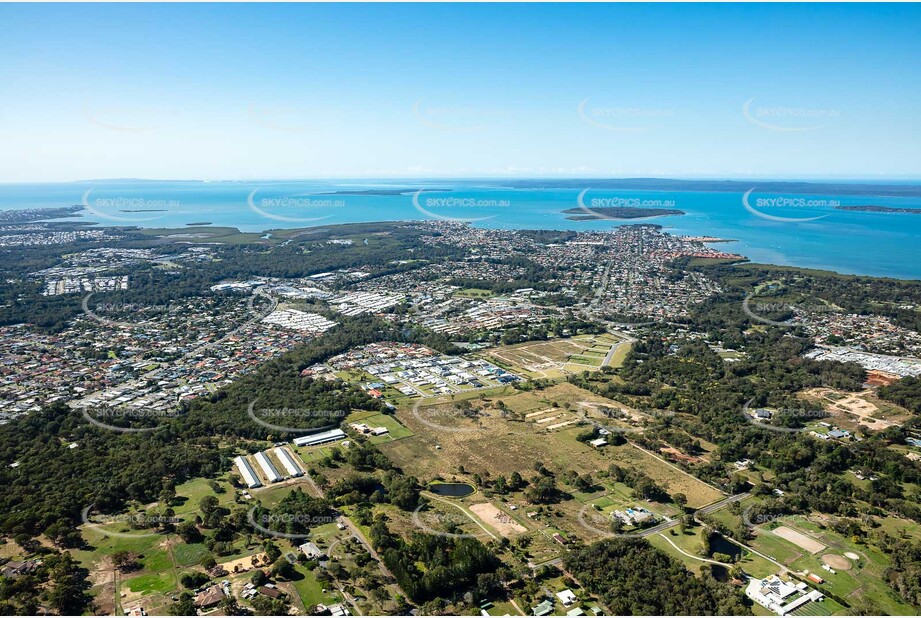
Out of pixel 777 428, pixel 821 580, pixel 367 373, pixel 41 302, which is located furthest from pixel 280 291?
pixel 821 580

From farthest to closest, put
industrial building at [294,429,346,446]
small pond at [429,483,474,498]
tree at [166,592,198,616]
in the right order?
industrial building at [294,429,346,446], small pond at [429,483,474,498], tree at [166,592,198,616]

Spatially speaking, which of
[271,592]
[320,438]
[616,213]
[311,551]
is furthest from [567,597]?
[616,213]

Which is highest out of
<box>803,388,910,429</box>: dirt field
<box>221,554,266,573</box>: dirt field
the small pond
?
<box>803,388,910,429</box>: dirt field

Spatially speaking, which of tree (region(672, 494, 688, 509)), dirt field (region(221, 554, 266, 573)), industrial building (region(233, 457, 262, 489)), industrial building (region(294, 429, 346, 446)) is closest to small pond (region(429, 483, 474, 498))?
industrial building (region(294, 429, 346, 446))

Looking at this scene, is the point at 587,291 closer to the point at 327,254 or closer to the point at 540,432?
the point at 540,432

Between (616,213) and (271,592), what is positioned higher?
(616,213)

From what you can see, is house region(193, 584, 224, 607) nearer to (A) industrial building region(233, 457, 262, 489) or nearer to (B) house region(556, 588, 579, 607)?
(A) industrial building region(233, 457, 262, 489)

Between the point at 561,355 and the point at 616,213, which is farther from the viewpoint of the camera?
the point at 616,213

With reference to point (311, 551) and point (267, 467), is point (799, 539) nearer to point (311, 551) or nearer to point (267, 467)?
point (311, 551)
